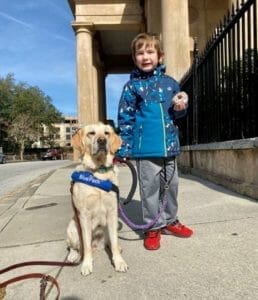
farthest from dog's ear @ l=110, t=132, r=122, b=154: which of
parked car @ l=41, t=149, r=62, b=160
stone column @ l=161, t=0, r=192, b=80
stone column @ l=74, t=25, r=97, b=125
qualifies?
parked car @ l=41, t=149, r=62, b=160

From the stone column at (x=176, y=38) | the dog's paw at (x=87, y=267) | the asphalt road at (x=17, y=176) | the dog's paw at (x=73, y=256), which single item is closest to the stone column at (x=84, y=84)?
the asphalt road at (x=17, y=176)

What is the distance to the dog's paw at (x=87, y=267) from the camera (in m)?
3.81

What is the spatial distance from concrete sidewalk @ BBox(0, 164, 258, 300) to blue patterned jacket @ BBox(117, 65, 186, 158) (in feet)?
2.96

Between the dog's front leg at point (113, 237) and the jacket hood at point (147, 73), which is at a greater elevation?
the jacket hood at point (147, 73)

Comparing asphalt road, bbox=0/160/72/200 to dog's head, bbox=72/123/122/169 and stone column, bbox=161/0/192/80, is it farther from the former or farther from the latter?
dog's head, bbox=72/123/122/169

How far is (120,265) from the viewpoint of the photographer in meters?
3.85

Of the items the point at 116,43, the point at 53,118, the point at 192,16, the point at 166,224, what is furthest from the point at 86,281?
the point at 53,118

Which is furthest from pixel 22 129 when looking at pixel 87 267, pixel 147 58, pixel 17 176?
pixel 87 267

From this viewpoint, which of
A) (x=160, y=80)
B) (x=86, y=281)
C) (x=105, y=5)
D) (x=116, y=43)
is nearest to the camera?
(x=86, y=281)

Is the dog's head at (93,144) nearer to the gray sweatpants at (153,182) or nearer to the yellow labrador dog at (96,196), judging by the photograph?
the yellow labrador dog at (96,196)

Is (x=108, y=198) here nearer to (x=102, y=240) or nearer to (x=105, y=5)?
(x=102, y=240)

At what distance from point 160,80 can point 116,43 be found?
30265 millimetres

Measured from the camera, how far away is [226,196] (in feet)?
22.2

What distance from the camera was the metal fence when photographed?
6559 millimetres
